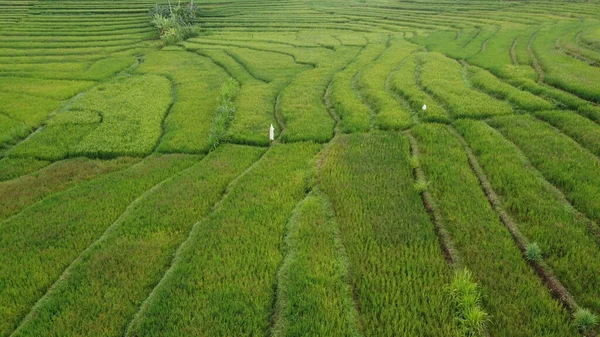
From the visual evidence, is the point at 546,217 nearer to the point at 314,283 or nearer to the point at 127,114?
the point at 314,283

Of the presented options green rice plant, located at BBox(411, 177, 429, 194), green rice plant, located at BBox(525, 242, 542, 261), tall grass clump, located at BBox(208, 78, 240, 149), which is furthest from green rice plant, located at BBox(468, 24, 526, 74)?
green rice plant, located at BBox(525, 242, 542, 261)

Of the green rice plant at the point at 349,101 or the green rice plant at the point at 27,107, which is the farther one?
the green rice plant at the point at 27,107

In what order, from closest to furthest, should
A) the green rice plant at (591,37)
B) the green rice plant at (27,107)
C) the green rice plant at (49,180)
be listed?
the green rice plant at (49,180), the green rice plant at (27,107), the green rice plant at (591,37)

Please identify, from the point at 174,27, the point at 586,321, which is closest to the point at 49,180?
the point at 586,321

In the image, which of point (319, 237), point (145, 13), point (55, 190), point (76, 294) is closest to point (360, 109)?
point (319, 237)

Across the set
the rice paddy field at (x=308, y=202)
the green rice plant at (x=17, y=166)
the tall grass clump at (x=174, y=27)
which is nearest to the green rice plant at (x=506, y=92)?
the rice paddy field at (x=308, y=202)

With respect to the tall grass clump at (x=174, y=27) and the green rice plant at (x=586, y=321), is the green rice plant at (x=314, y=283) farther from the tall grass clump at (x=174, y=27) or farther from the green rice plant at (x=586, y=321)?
the tall grass clump at (x=174, y=27)
